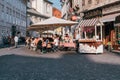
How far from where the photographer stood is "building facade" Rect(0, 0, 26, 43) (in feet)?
164

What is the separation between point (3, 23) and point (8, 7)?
4968 millimetres

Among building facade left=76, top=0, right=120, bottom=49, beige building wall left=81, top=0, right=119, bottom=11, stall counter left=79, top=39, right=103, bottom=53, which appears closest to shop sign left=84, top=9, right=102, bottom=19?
building facade left=76, top=0, right=120, bottom=49

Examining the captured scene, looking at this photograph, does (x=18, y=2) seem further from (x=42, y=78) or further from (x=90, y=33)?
(x=42, y=78)

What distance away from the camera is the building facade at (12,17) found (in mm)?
49844

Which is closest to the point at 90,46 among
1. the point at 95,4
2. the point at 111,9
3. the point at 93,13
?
the point at 111,9

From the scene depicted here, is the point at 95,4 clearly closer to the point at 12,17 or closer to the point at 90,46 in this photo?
the point at 90,46

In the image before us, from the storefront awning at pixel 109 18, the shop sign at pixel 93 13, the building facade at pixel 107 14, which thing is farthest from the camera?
the shop sign at pixel 93 13

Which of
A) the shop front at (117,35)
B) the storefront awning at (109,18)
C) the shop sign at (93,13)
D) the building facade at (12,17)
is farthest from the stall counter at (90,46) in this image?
the building facade at (12,17)

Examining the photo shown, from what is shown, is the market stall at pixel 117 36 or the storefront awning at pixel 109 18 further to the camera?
the storefront awning at pixel 109 18

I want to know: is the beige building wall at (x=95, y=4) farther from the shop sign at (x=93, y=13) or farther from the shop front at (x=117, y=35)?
the shop front at (x=117, y=35)

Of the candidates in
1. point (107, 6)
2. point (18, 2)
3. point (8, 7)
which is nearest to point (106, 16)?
point (107, 6)

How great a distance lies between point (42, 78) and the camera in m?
9.87

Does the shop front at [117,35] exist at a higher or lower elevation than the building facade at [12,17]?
lower

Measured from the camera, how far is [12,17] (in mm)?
57656
